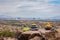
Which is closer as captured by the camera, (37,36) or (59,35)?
(59,35)

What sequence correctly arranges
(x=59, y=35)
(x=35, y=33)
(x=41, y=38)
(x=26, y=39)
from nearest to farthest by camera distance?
(x=59, y=35)
(x=41, y=38)
(x=35, y=33)
(x=26, y=39)

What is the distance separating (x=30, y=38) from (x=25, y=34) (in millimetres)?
834

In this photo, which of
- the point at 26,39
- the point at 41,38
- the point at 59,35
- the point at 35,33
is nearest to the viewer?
the point at 59,35

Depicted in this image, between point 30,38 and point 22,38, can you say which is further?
point 22,38

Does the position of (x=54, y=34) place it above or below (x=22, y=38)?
above

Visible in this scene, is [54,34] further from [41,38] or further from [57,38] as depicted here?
[41,38]

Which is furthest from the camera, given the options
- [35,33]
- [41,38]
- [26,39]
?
[26,39]

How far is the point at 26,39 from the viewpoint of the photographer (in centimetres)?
1777

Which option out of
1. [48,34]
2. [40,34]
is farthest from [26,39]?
[48,34]

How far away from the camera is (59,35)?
12.8m

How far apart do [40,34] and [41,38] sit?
2.68 ft

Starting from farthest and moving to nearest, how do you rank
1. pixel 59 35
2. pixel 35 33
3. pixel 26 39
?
1. pixel 26 39
2. pixel 35 33
3. pixel 59 35

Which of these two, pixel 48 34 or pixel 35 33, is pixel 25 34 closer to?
pixel 35 33

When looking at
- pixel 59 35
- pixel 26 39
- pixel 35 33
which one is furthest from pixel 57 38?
pixel 26 39
